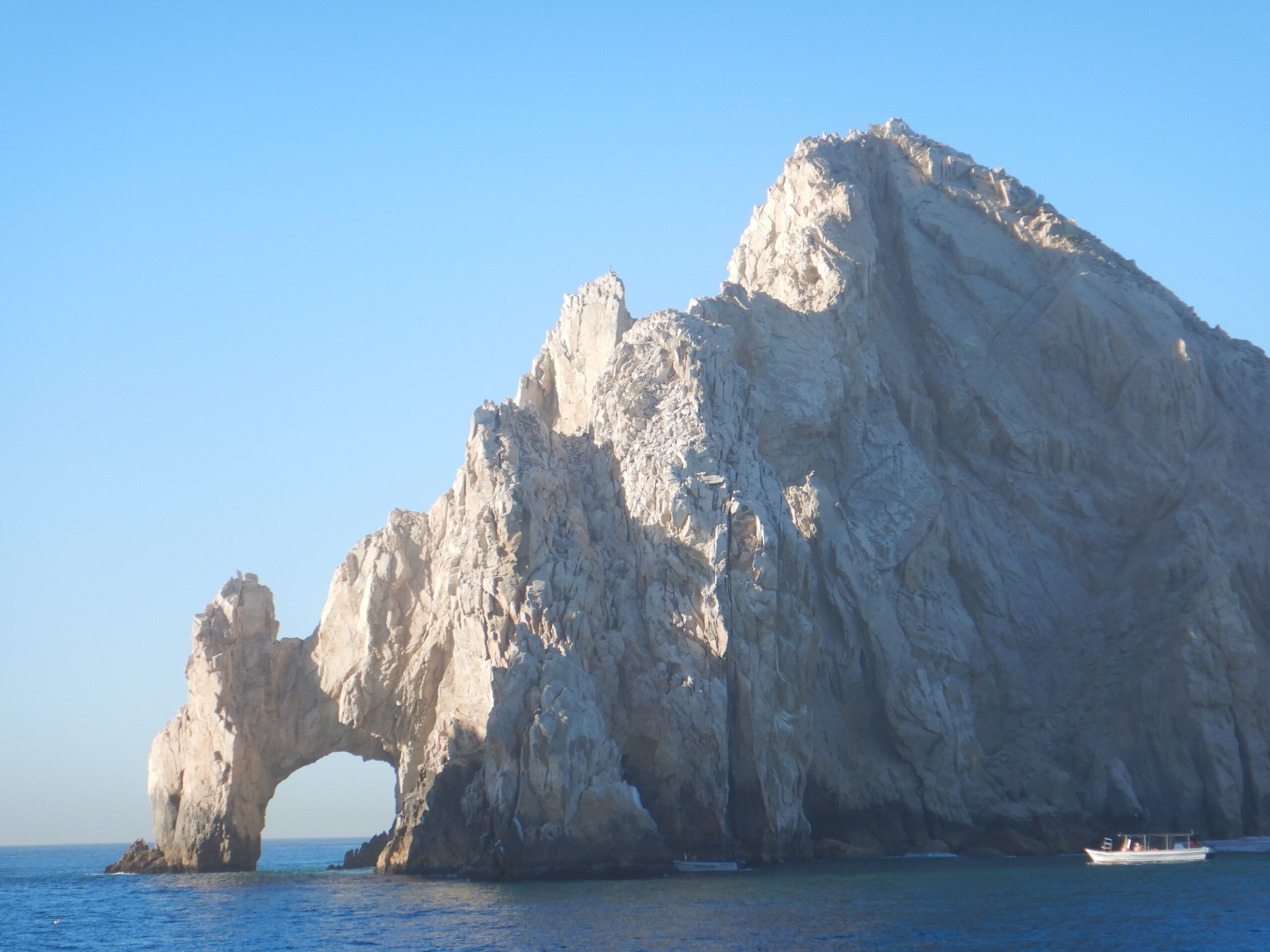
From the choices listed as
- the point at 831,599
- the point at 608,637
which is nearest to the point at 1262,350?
the point at 831,599

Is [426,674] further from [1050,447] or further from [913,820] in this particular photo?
[1050,447]

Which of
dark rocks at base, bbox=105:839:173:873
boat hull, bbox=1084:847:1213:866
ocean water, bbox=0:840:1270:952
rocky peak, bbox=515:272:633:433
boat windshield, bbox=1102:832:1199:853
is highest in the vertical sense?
rocky peak, bbox=515:272:633:433

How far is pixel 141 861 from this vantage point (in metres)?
58.4

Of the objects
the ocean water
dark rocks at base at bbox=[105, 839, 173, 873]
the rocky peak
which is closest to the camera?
the ocean water

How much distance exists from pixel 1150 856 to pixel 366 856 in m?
36.1

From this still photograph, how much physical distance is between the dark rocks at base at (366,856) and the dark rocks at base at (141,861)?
8057mm

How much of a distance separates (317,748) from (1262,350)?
53186 millimetres

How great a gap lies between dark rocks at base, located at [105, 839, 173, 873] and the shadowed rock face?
2565 millimetres

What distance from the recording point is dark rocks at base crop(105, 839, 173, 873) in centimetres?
5619

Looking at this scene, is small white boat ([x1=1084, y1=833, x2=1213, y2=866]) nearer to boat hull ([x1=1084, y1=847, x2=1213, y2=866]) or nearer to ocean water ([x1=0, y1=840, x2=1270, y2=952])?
boat hull ([x1=1084, y1=847, x2=1213, y2=866])

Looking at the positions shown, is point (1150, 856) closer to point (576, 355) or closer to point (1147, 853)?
point (1147, 853)

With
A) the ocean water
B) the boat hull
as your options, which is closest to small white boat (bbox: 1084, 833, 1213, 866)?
the boat hull

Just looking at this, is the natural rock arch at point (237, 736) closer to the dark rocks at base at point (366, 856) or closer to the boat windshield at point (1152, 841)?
the dark rocks at base at point (366, 856)

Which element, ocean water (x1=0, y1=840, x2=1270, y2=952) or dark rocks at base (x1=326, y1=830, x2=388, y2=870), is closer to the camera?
ocean water (x1=0, y1=840, x2=1270, y2=952)
